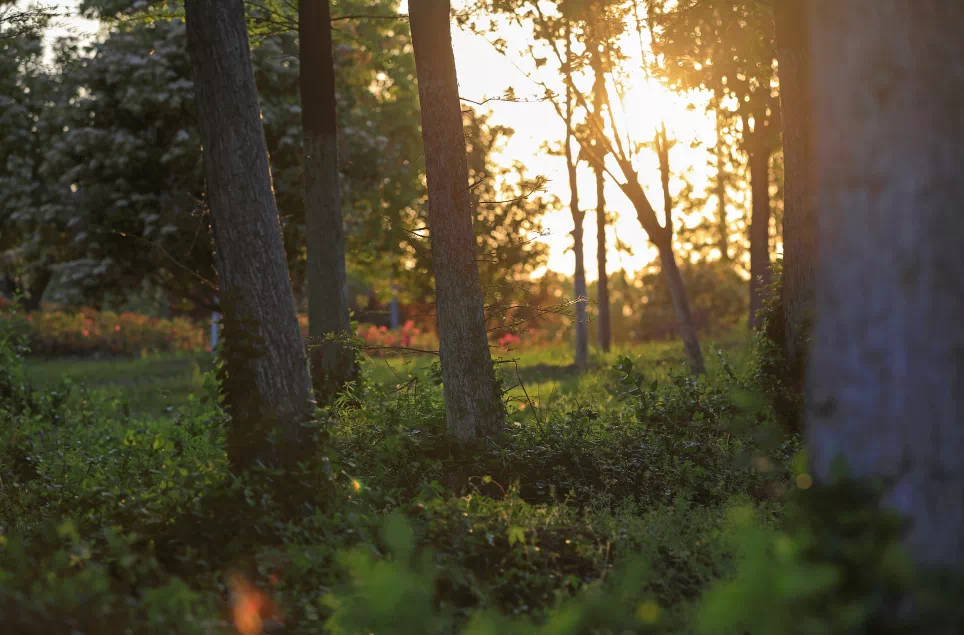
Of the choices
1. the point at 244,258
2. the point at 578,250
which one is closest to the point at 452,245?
the point at 244,258

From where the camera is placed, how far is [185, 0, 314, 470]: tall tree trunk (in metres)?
5.59

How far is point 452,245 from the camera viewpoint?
736cm

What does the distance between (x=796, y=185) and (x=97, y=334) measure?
22521 mm

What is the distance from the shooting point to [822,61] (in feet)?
11.3

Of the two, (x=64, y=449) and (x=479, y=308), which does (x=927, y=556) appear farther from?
(x=64, y=449)

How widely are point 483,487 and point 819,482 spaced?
12.1ft

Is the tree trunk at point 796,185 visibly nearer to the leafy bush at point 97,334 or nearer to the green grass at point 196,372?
the green grass at point 196,372

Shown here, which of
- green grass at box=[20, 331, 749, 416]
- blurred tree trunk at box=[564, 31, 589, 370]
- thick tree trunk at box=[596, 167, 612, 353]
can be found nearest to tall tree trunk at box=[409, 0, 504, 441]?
green grass at box=[20, 331, 749, 416]

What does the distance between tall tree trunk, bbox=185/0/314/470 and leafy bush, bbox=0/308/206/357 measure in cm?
2099

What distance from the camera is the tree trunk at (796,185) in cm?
920

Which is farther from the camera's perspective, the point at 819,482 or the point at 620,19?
the point at 620,19

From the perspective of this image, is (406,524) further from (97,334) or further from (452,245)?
(97,334)

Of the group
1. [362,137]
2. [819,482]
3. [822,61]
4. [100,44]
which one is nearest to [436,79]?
[822,61]

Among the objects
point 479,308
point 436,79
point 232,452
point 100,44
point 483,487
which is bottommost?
point 483,487
